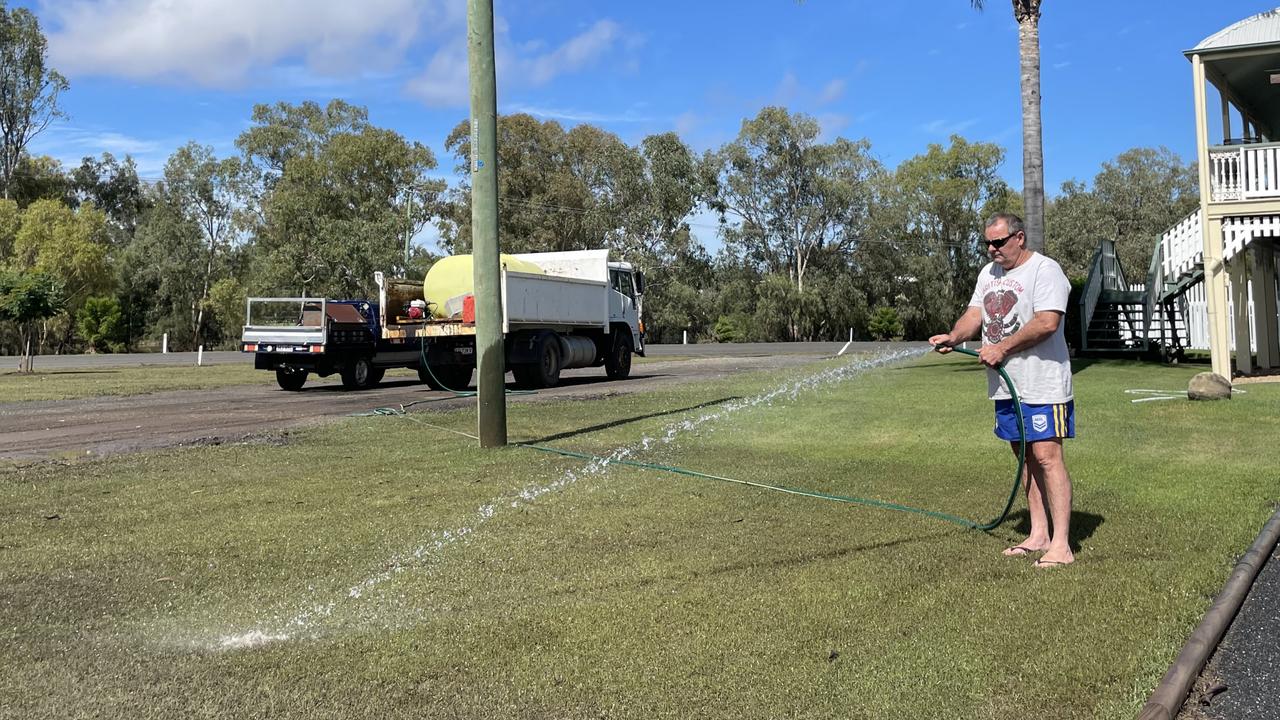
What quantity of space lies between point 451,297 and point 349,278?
1549 inches

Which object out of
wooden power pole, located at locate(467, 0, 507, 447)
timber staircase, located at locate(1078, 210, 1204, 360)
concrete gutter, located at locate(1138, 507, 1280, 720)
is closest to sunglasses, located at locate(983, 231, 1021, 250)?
concrete gutter, located at locate(1138, 507, 1280, 720)

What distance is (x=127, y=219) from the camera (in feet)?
272

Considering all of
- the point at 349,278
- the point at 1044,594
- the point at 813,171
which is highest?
the point at 813,171

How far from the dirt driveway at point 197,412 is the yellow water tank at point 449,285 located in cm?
184

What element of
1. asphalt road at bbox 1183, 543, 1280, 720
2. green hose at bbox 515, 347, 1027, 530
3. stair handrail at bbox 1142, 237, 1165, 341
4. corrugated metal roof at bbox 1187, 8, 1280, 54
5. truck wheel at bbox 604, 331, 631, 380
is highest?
corrugated metal roof at bbox 1187, 8, 1280, 54

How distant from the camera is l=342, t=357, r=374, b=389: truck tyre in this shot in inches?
904

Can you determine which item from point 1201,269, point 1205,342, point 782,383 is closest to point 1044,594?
point 782,383

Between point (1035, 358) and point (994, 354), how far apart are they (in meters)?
0.22

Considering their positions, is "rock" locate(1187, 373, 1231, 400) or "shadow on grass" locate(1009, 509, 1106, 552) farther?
"rock" locate(1187, 373, 1231, 400)

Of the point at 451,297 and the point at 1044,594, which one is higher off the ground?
the point at 451,297

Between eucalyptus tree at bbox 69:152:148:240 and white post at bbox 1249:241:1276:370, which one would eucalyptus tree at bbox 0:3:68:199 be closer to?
eucalyptus tree at bbox 69:152:148:240

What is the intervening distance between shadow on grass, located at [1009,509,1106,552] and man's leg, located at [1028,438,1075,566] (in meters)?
0.40

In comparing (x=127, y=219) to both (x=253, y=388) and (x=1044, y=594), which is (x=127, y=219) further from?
(x=1044, y=594)

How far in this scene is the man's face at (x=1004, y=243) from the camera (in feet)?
18.2
